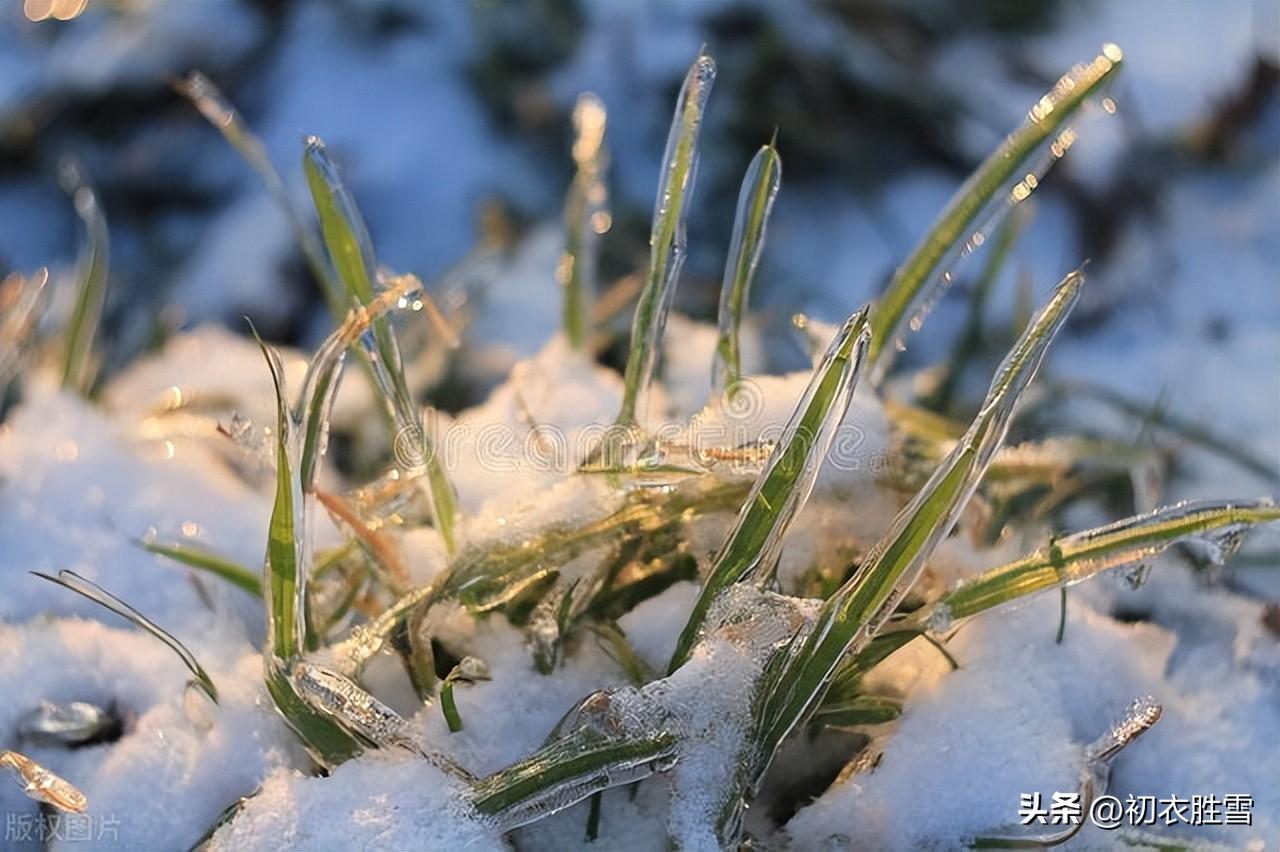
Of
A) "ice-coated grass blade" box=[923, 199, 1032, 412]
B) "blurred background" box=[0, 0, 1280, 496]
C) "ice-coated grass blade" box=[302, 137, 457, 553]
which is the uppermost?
"blurred background" box=[0, 0, 1280, 496]

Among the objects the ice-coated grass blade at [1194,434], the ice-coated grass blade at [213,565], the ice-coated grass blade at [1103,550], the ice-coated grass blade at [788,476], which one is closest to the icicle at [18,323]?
the ice-coated grass blade at [213,565]

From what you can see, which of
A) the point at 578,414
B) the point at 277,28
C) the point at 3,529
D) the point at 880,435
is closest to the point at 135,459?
the point at 3,529

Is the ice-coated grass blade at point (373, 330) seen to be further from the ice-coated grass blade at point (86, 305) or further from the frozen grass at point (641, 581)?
the ice-coated grass blade at point (86, 305)

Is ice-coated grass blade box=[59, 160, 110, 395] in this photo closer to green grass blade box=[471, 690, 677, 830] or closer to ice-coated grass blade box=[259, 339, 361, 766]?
ice-coated grass blade box=[259, 339, 361, 766]

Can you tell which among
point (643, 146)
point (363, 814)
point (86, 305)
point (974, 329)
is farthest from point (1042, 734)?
point (643, 146)

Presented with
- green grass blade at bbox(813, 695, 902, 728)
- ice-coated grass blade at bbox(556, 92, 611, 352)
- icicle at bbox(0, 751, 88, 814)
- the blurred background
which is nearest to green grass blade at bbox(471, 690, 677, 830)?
green grass blade at bbox(813, 695, 902, 728)

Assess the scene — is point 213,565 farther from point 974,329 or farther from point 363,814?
point 974,329
